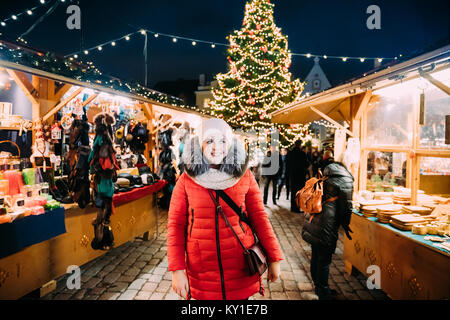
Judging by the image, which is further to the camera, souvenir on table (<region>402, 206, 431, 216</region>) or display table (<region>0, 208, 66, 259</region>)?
souvenir on table (<region>402, 206, 431, 216</region>)

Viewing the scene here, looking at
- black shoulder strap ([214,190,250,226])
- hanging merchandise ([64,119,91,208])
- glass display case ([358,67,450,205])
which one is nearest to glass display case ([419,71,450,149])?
glass display case ([358,67,450,205])

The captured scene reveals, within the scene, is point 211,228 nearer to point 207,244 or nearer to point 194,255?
point 207,244

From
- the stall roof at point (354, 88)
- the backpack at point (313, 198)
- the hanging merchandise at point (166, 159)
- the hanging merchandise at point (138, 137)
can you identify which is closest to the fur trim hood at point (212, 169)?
the backpack at point (313, 198)

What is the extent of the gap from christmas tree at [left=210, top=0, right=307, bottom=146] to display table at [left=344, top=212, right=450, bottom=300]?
475 inches

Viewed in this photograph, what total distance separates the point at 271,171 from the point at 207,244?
7.72 metres

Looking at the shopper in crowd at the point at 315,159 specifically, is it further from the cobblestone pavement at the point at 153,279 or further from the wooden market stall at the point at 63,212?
the wooden market stall at the point at 63,212

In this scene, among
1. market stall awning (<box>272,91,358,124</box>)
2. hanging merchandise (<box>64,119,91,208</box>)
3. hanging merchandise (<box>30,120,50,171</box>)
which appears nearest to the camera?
hanging merchandise (<box>64,119,91,208</box>)

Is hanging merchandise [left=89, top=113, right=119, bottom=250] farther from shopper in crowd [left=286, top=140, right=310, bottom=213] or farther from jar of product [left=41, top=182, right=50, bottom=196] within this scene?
shopper in crowd [left=286, top=140, right=310, bottom=213]

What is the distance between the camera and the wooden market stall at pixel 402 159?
268cm

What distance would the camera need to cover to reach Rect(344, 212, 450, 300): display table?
255 centimetres

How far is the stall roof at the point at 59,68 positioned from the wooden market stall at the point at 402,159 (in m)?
3.81

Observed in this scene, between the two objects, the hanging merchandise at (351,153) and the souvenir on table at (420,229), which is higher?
the hanging merchandise at (351,153)
